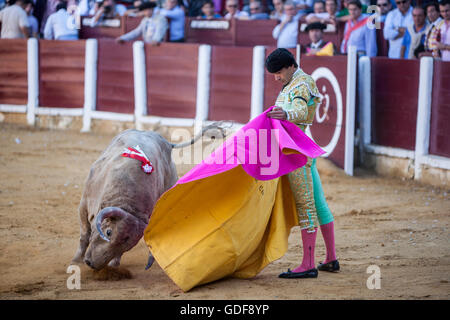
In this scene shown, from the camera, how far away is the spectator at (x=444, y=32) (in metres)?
5.92

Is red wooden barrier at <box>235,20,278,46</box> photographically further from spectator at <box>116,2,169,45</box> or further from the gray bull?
the gray bull

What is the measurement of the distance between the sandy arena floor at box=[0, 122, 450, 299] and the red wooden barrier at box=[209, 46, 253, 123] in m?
1.62

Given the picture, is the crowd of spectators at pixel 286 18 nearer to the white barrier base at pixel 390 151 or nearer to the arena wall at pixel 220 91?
the arena wall at pixel 220 91

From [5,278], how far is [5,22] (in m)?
7.27

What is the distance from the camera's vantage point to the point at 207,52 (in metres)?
8.16

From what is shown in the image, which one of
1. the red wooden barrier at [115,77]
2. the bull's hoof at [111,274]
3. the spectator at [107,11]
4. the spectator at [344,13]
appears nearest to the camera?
the bull's hoof at [111,274]

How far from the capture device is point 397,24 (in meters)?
6.75

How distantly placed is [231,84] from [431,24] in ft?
8.60

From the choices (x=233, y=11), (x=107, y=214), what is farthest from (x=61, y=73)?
(x=107, y=214)

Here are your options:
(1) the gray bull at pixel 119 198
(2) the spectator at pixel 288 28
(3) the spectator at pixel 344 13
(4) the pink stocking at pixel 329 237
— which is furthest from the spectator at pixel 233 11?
(4) the pink stocking at pixel 329 237

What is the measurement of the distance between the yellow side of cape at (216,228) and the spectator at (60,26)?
703 centimetres

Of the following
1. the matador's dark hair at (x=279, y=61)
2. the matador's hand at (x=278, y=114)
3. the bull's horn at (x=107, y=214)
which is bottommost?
the bull's horn at (x=107, y=214)

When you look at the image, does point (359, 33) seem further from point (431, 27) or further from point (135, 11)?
point (135, 11)

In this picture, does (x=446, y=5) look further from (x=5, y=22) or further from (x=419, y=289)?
(x=5, y=22)
